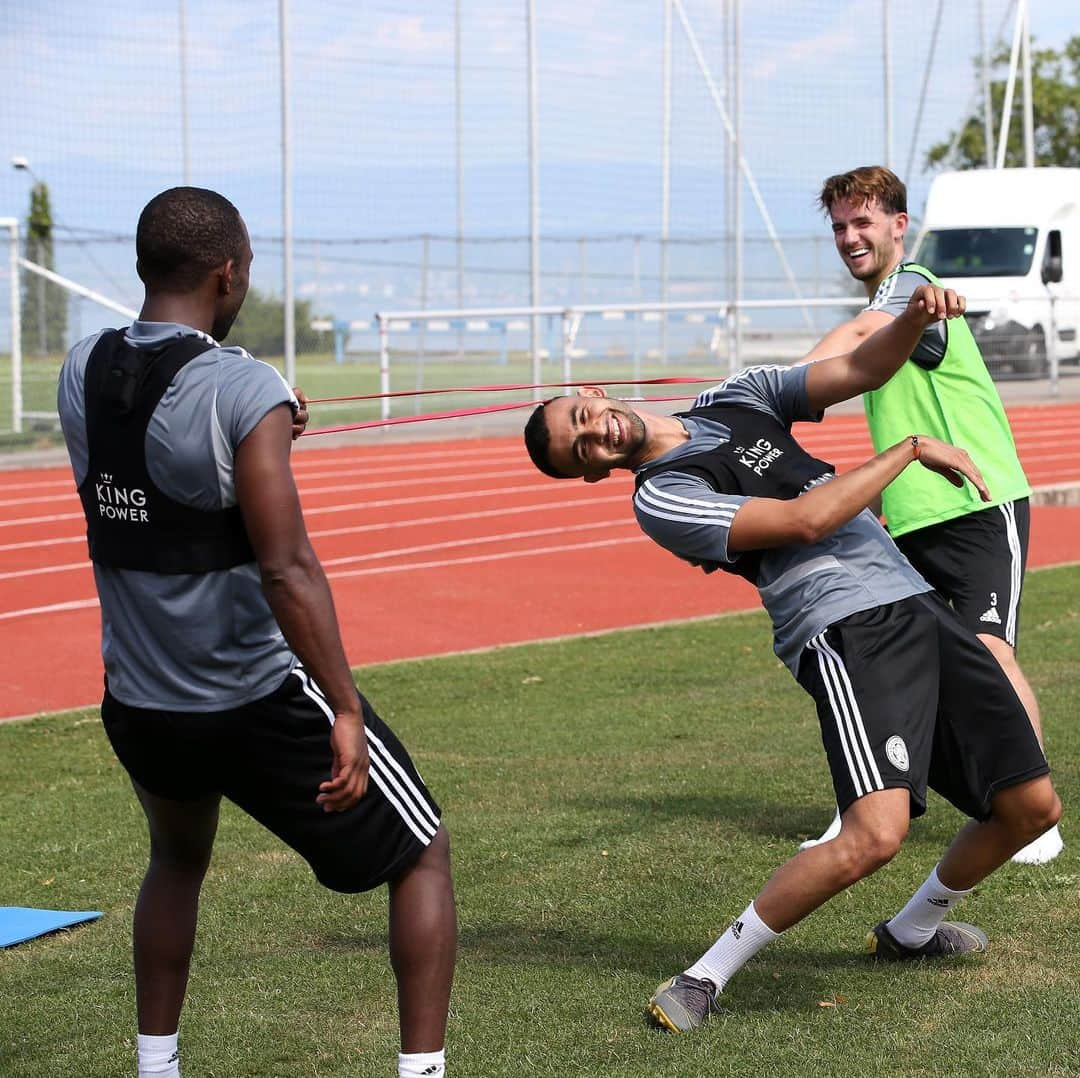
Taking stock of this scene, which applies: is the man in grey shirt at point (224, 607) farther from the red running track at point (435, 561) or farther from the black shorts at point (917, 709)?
the red running track at point (435, 561)

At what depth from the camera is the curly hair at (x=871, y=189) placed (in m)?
5.39

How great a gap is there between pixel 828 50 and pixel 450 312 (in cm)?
1230

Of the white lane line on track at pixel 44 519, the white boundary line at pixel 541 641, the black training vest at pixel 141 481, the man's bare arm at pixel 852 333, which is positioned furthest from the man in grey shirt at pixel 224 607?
the white lane line on track at pixel 44 519

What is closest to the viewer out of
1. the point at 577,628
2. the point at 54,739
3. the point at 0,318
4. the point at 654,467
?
the point at 654,467

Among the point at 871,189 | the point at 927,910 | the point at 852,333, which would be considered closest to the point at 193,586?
the point at 927,910

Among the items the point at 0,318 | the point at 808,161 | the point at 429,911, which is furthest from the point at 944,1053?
the point at 808,161

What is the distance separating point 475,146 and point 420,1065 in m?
28.1

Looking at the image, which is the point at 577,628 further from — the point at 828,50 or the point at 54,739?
the point at 828,50

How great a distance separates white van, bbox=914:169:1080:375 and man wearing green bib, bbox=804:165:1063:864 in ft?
79.1

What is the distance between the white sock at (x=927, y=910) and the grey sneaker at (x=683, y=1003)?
62 cm

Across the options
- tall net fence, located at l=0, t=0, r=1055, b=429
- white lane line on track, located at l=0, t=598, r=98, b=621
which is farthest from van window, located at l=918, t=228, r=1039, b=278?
white lane line on track, located at l=0, t=598, r=98, b=621

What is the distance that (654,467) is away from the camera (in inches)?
165

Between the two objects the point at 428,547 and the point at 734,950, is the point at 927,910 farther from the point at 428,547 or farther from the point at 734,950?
the point at 428,547

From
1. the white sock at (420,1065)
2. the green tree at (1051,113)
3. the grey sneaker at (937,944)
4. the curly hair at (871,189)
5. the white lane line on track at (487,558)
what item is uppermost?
the green tree at (1051,113)
